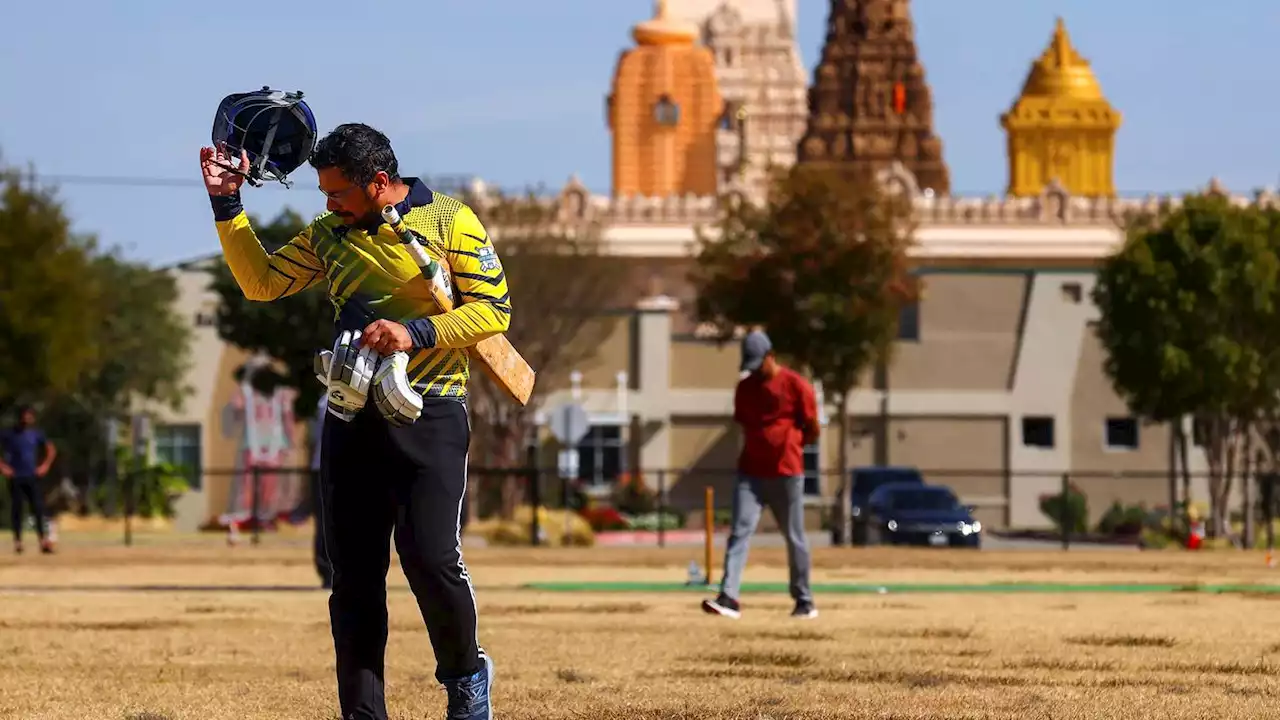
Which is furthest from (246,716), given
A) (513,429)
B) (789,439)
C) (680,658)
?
(513,429)

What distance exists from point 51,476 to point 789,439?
179ft

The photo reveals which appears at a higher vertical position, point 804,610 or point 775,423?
point 775,423

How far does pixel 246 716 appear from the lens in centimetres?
973

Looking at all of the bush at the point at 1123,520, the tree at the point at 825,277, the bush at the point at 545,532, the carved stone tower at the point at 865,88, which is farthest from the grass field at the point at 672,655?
the carved stone tower at the point at 865,88

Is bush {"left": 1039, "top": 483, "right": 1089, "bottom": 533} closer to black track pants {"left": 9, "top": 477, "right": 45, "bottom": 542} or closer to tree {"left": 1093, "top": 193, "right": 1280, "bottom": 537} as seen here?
tree {"left": 1093, "top": 193, "right": 1280, "bottom": 537}

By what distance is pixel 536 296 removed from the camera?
61.8 metres

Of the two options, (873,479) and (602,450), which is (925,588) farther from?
(602,450)

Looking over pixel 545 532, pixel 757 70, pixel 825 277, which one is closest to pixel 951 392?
pixel 825 277

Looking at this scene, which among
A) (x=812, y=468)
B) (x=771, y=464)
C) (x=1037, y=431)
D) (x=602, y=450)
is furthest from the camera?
(x=1037, y=431)

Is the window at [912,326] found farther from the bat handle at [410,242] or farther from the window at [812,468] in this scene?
the bat handle at [410,242]

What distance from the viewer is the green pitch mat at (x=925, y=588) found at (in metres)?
20.2

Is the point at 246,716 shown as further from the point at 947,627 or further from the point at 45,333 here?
the point at 45,333

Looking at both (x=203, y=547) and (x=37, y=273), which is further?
(x=37, y=273)

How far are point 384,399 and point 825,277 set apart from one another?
41237mm
